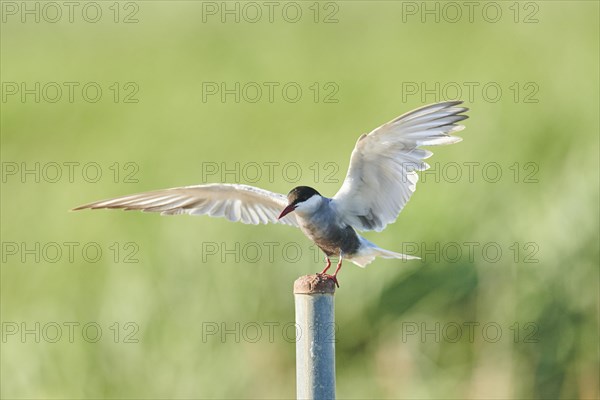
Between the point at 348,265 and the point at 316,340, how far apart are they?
2.14 m

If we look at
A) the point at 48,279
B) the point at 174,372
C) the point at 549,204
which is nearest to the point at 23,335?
the point at 48,279

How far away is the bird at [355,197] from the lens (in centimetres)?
302

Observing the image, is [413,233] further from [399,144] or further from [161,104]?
[161,104]

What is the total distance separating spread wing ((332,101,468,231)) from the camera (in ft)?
9.84

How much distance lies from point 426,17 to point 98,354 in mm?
3250

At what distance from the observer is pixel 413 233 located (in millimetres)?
4375

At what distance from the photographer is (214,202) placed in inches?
138
